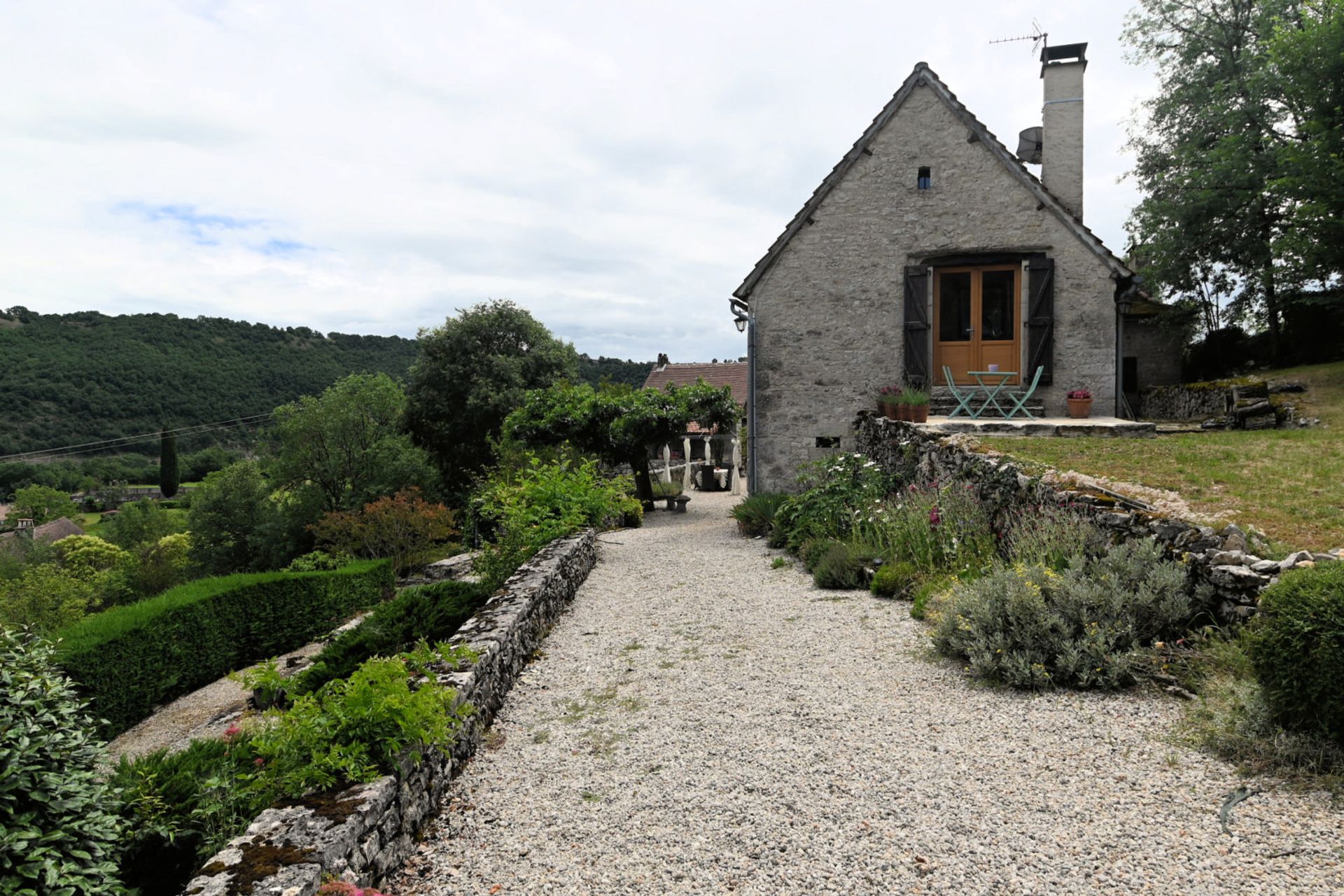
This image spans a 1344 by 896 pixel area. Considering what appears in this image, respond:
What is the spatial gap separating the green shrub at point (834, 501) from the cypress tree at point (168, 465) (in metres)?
56.9

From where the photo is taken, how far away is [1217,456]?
335 inches

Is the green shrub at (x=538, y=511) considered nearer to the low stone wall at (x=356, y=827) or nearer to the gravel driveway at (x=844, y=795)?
the gravel driveway at (x=844, y=795)

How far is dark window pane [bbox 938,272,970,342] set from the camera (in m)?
13.8

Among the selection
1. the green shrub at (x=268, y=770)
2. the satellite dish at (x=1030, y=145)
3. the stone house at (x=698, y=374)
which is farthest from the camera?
the stone house at (x=698, y=374)

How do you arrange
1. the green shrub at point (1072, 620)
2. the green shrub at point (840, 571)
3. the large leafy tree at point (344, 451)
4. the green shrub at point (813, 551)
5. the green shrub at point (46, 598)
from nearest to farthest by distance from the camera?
the green shrub at point (1072, 620) → the green shrub at point (840, 571) → the green shrub at point (813, 551) → the green shrub at point (46, 598) → the large leafy tree at point (344, 451)

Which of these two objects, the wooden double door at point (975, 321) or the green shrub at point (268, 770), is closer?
the green shrub at point (268, 770)

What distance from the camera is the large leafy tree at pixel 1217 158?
1945 cm

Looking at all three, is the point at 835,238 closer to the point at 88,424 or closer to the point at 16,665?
the point at 16,665

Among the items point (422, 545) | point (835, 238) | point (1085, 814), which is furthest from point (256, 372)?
point (1085, 814)

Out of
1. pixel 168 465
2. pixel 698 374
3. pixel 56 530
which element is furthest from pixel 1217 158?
pixel 168 465

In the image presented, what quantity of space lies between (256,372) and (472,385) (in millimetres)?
37021

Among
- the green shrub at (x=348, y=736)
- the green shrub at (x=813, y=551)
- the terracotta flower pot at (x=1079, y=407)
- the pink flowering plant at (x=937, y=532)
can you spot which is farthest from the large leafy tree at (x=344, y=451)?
the green shrub at (x=348, y=736)

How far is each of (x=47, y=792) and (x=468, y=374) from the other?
88.7 ft

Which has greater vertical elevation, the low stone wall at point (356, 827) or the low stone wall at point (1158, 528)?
the low stone wall at point (1158, 528)
